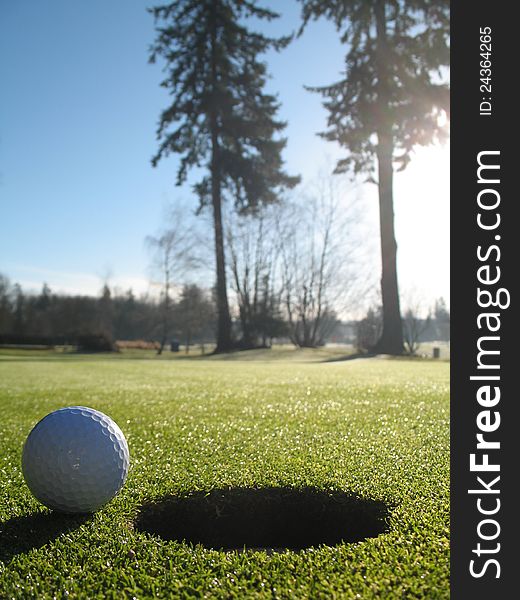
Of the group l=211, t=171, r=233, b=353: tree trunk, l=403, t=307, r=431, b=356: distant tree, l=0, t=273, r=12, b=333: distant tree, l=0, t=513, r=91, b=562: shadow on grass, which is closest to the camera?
l=0, t=513, r=91, b=562: shadow on grass

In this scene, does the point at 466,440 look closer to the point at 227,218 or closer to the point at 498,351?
the point at 498,351

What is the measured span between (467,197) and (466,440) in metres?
0.58

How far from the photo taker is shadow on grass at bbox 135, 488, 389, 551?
2.21 meters

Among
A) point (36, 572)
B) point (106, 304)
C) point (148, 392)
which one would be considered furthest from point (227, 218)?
point (36, 572)

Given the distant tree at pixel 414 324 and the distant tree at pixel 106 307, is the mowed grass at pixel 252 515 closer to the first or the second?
the distant tree at pixel 414 324

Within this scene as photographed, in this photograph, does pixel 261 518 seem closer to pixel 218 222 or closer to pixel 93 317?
pixel 218 222

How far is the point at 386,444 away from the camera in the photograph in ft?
10.3

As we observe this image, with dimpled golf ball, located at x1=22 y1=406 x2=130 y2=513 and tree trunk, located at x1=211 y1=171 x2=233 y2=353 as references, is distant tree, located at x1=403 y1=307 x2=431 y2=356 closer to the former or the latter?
tree trunk, located at x1=211 y1=171 x2=233 y2=353

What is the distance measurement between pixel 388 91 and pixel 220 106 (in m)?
9.82

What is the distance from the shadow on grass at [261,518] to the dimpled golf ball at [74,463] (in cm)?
26

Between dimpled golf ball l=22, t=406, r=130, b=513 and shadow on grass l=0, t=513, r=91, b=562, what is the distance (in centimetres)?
5

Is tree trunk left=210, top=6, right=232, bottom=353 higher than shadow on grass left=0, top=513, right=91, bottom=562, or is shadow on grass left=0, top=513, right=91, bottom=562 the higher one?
tree trunk left=210, top=6, right=232, bottom=353

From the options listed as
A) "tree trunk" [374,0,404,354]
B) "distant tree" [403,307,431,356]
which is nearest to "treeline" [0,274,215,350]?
"distant tree" [403,307,431,356]

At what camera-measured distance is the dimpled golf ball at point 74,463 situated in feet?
6.48
